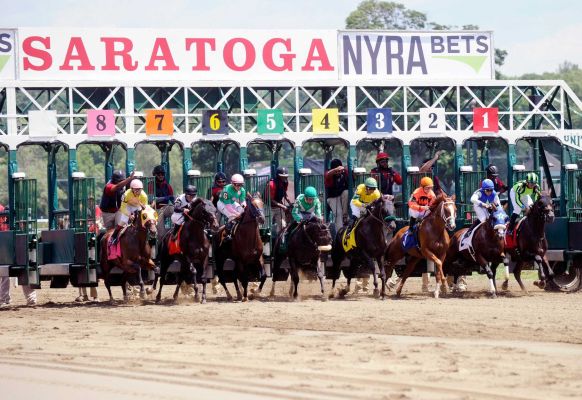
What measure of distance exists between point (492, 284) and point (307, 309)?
3.52 meters

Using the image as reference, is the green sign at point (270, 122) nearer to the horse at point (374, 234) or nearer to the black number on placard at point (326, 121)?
the black number on placard at point (326, 121)

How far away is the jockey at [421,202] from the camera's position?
22594mm

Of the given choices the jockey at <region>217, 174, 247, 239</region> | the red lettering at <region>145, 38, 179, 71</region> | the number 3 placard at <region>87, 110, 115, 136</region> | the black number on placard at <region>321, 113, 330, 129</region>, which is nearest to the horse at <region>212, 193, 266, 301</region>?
the jockey at <region>217, 174, 247, 239</region>

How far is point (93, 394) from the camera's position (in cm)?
1148

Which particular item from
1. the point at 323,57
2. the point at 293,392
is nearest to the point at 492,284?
the point at 323,57

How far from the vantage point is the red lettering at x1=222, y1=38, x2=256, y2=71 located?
2923cm

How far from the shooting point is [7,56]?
27891 mm

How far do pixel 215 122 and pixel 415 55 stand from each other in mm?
5677

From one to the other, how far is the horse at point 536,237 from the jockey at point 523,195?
0.18 m

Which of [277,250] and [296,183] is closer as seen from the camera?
[277,250]

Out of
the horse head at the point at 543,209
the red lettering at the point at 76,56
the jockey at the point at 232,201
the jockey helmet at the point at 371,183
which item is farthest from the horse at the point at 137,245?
the red lettering at the point at 76,56

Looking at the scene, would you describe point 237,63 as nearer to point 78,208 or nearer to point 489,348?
point 78,208

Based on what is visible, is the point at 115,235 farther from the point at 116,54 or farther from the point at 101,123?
the point at 116,54

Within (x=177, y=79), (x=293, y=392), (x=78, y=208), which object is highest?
(x=177, y=79)
